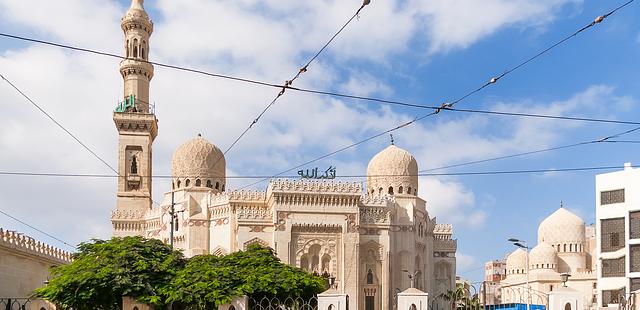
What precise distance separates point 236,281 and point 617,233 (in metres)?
26.4

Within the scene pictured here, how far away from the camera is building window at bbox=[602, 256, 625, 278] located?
4597cm

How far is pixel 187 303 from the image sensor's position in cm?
2727

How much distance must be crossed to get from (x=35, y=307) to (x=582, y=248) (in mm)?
54090

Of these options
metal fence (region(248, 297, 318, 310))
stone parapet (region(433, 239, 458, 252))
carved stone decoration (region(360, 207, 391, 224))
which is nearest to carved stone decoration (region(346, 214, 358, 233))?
carved stone decoration (region(360, 207, 391, 224))

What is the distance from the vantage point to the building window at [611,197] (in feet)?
148

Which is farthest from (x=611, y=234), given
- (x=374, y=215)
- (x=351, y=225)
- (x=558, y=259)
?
(x=558, y=259)

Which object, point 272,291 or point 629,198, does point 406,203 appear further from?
point 272,291

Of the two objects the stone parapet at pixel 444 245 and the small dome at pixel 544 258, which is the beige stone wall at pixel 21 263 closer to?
the stone parapet at pixel 444 245

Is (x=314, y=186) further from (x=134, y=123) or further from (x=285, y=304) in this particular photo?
(x=285, y=304)

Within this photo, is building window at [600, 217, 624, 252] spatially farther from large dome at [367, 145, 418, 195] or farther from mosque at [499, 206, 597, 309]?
mosque at [499, 206, 597, 309]

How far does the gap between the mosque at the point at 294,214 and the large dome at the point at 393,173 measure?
0.07 m

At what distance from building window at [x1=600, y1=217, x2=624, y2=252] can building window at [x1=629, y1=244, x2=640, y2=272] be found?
1.67 m

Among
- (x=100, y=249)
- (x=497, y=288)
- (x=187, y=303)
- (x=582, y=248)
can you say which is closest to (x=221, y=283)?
(x=187, y=303)

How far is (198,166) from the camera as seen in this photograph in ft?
178
